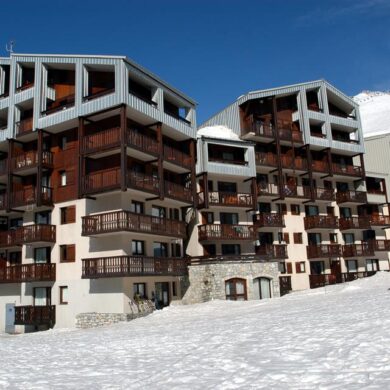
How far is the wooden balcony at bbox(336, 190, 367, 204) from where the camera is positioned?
51.2m

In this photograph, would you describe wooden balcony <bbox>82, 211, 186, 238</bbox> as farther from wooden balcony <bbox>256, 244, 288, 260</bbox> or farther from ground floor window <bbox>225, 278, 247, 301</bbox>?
wooden balcony <bbox>256, 244, 288, 260</bbox>

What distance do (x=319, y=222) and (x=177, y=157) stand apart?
18.6 m

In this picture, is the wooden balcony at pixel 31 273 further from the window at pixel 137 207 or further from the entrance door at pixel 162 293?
the entrance door at pixel 162 293

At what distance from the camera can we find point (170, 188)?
3578 cm

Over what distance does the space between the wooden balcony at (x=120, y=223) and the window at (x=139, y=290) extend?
12.6 ft

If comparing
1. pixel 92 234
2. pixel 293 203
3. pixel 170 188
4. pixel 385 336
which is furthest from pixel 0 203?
pixel 385 336

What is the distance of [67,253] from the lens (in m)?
33.8

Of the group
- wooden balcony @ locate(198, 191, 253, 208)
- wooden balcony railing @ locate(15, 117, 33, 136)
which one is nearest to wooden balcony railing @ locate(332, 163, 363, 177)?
wooden balcony @ locate(198, 191, 253, 208)

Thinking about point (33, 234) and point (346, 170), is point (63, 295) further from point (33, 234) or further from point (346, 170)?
point (346, 170)

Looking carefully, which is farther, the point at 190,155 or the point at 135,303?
the point at 190,155

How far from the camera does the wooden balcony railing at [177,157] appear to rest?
3597cm

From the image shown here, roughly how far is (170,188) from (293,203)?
17.5 metres

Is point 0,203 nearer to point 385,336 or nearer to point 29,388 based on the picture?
point 29,388

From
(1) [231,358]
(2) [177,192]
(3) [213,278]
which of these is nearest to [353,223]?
(3) [213,278]
